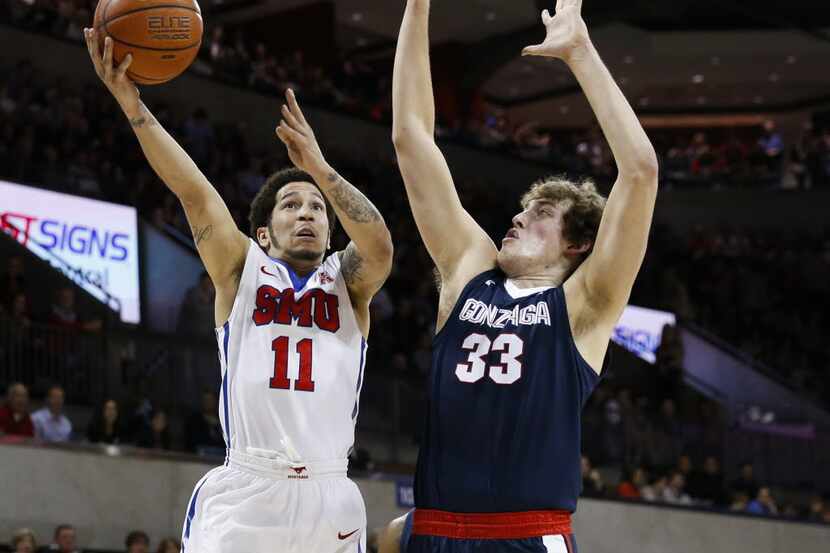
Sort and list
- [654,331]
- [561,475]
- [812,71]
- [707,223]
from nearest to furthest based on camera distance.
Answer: [561,475]
[654,331]
[707,223]
[812,71]

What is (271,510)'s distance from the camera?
5.47 metres

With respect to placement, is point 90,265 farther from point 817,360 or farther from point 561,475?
point 817,360

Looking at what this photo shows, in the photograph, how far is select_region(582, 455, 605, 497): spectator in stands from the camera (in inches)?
645

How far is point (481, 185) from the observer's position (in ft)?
88.4

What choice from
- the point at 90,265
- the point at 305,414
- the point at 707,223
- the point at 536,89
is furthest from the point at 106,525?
the point at 536,89

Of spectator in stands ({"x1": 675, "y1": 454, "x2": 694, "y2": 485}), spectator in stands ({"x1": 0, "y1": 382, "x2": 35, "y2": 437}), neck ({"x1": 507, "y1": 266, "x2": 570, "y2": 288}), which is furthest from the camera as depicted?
spectator in stands ({"x1": 675, "y1": 454, "x2": 694, "y2": 485})

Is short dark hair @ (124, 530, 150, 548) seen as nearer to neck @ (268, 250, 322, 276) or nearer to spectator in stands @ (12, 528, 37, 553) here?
spectator in stands @ (12, 528, 37, 553)

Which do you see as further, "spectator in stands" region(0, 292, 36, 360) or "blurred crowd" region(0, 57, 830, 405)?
"blurred crowd" region(0, 57, 830, 405)

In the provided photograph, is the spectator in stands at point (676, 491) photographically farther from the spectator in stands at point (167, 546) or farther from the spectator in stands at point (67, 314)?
the spectator in stands at point (67, 314)

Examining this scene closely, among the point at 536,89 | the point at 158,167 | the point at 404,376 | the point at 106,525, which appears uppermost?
the point at 536,89

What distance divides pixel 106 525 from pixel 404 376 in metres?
4.59

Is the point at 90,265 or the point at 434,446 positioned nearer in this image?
the point at 434,446

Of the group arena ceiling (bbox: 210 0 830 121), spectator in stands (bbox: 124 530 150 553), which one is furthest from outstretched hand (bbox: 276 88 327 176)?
arena ceiling (bbox: 210 0 830 121)

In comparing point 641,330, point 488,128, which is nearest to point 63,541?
point 641,330
